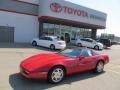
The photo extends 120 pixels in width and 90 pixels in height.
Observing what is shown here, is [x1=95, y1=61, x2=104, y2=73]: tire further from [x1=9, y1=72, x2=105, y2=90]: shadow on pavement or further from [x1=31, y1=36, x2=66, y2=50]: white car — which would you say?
[x1=31, y1=36, x2=66, y2=50]: white car

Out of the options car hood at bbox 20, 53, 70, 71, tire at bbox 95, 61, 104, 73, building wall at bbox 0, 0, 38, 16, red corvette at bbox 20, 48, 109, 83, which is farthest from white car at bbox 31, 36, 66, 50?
car hood at bbox 20, 53, 70, 71

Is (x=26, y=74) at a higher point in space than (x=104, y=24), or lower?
lower

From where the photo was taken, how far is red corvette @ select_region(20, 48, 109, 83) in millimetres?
6113

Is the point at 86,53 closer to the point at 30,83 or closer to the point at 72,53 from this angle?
the point at 72,53

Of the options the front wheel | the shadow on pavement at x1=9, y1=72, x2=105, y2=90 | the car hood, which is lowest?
the shadow on pavement at x1=9, y1=72, x2=105, y2=90

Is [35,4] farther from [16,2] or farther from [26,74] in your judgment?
[26,74]

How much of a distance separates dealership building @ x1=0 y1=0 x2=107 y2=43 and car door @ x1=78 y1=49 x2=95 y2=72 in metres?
16.1

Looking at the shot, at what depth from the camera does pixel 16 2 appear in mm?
22531

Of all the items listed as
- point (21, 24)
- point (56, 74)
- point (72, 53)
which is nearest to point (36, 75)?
point (56, 74)

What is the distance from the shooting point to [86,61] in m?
7.81

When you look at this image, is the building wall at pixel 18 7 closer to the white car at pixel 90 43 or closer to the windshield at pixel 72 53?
the white car at pixel 90 43

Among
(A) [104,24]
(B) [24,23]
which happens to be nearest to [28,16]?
(B) [24,23]

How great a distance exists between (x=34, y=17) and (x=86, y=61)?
18023 millimetres

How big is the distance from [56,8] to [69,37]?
8.29m
